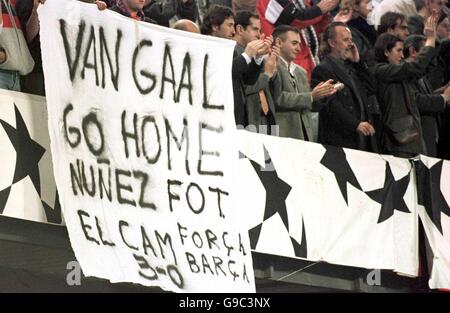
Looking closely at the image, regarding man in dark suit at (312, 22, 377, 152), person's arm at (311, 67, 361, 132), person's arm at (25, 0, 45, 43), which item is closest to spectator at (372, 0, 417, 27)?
man in dark suit at (312, 22, 377, 152)

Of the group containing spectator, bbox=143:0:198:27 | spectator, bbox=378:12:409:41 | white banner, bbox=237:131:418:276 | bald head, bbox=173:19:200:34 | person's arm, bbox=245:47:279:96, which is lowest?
→ white banner, bbox=237:131:418:276

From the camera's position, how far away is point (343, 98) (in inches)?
463

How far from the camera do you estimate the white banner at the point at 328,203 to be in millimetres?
10797

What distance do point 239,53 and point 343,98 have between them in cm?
143

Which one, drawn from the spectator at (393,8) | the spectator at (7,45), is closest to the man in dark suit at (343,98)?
the spectator at (393,8)

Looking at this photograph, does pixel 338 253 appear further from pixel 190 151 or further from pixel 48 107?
pixel 48 107

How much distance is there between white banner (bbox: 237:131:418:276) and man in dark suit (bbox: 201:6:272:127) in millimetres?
261

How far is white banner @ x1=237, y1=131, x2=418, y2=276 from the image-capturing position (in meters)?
10.8

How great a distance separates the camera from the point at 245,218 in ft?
34.6

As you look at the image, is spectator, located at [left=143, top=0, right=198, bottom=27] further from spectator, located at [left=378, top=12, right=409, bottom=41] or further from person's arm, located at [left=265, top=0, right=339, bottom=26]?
spectator, located at [left=378, top=12, right=409, bottom=41]

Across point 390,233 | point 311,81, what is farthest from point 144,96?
point 390,233

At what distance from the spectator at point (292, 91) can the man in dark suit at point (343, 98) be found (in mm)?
273

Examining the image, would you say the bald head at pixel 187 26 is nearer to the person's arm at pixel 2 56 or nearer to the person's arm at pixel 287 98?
the person's arm at pixel 287 98

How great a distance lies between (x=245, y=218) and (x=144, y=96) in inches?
52.6
